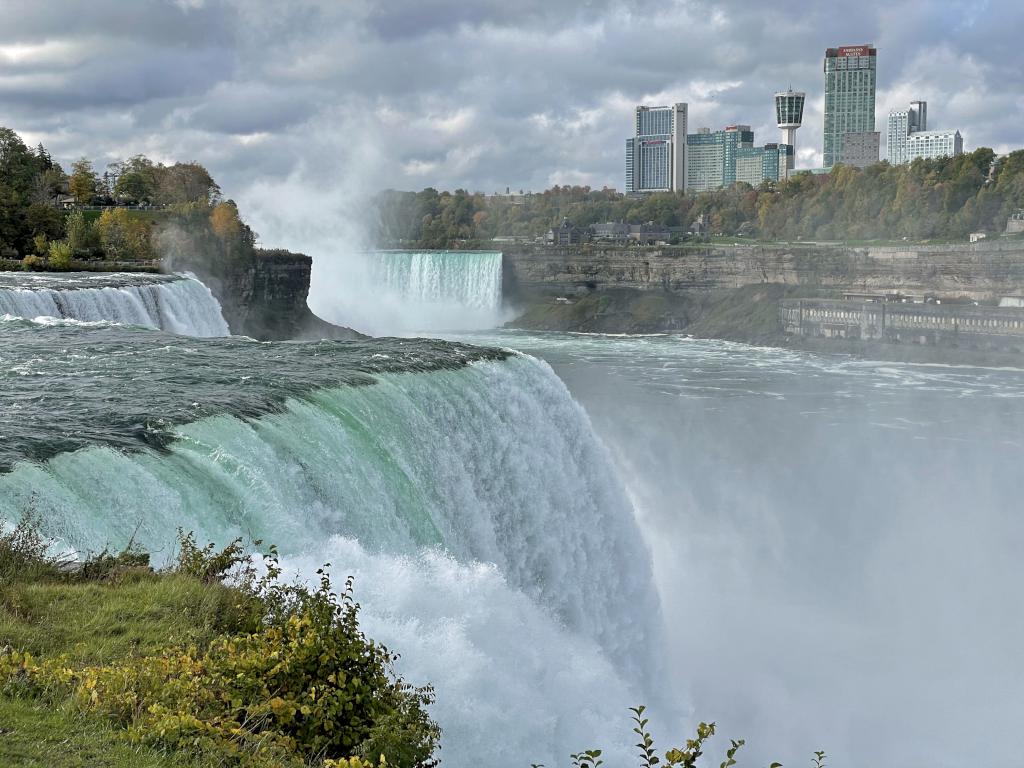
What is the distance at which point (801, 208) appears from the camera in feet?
378

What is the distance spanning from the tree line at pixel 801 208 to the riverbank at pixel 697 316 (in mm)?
29795

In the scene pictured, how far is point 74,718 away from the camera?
619cm

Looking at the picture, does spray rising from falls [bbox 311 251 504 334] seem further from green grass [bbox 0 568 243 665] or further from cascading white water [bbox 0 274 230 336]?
green grass [bbox 0 568 243 665]

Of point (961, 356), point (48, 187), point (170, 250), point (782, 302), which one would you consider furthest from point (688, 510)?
point (48, 187)

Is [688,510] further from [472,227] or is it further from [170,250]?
[472,227]

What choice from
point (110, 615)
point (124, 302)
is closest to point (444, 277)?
point (124, 302)

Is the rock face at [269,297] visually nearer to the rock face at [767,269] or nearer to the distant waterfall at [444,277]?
the distant waterfall at [444,277]

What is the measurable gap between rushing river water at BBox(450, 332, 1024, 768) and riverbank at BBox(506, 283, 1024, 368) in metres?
18.1

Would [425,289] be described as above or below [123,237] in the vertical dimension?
below

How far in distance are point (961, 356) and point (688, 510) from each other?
117 ft

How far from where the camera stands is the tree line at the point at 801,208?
100 meters

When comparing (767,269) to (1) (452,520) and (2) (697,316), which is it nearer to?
(2) (697,316)

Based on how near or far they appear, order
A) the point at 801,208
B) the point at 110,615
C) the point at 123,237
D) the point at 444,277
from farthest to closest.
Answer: the point at 801,208 < the point at 444,277 < the point at 123,237 < the point at 110,615

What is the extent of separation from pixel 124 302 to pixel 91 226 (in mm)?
25792
